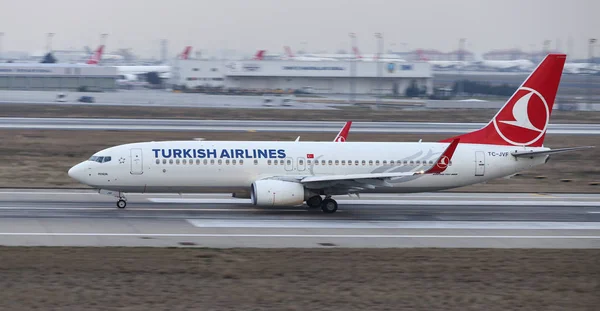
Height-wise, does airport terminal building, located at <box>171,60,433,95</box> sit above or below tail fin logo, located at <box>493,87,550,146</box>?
above

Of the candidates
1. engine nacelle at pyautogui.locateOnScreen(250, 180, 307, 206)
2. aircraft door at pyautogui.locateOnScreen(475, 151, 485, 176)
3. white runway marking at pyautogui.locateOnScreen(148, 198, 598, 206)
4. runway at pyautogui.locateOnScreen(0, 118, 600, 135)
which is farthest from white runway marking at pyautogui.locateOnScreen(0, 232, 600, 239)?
runway at pyautogui.locateOnScreen(0, 118, 600, 135)

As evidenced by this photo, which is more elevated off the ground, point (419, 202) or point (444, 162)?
point (444, 162)

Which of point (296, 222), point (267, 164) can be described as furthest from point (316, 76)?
point (296, 222)

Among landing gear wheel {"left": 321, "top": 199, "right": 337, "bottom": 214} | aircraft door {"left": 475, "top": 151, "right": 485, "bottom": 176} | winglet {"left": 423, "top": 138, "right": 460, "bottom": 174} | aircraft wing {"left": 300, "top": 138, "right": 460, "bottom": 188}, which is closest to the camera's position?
aircraft wing {"left": 300, "top": 138, "right": 460, "bottom": 188}

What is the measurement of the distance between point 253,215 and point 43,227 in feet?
27.9

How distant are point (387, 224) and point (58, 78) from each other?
117708mm

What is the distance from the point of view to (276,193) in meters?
33.3

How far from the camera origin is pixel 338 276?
21.1 metres

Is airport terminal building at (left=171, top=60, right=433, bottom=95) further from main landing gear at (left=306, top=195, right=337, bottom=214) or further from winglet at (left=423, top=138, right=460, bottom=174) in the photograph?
winglet at (left=423, top=138, right=460, bottom=174)

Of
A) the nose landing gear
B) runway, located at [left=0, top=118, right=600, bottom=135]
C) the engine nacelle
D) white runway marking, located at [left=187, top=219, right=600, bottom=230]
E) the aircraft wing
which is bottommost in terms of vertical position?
white runway marking, located at [left=187, top=219, right=600, bottom=230]

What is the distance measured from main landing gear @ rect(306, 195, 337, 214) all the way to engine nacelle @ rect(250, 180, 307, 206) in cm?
133

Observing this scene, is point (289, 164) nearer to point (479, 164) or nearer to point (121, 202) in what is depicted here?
point (121, 202)

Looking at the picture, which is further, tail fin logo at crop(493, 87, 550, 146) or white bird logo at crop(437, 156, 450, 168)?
tail fin logo at crop(493, 87, 550, 146)

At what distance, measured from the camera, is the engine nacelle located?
1308 inches
